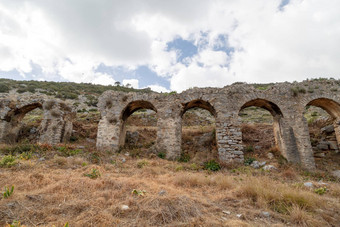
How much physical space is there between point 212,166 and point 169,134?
3.13 meters

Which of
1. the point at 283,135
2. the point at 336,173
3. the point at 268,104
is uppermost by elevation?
the point at 268,104

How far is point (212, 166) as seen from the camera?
8656 mm

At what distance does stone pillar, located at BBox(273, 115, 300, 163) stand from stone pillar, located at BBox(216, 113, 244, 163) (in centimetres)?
252

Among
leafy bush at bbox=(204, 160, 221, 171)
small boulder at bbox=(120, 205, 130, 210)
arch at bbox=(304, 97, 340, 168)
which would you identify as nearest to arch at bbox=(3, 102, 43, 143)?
leafy bush at bbox=(204, 160, 221, 171)

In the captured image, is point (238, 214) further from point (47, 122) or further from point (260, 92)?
point (47, 122)

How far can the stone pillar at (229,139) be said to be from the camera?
31.0 feet

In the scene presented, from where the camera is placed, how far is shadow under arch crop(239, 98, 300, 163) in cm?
955

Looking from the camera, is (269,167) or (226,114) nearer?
(269,167)

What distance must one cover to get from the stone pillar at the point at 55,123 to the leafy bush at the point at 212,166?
9.89 metres

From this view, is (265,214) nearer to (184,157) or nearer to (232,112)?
(184,157)

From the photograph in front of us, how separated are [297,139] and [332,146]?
3.32 meters

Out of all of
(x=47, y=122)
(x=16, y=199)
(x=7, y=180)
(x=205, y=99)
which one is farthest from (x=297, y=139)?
(x=47, y=122)

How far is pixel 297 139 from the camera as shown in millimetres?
9742

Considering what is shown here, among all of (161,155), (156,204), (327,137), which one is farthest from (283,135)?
(156,204)
